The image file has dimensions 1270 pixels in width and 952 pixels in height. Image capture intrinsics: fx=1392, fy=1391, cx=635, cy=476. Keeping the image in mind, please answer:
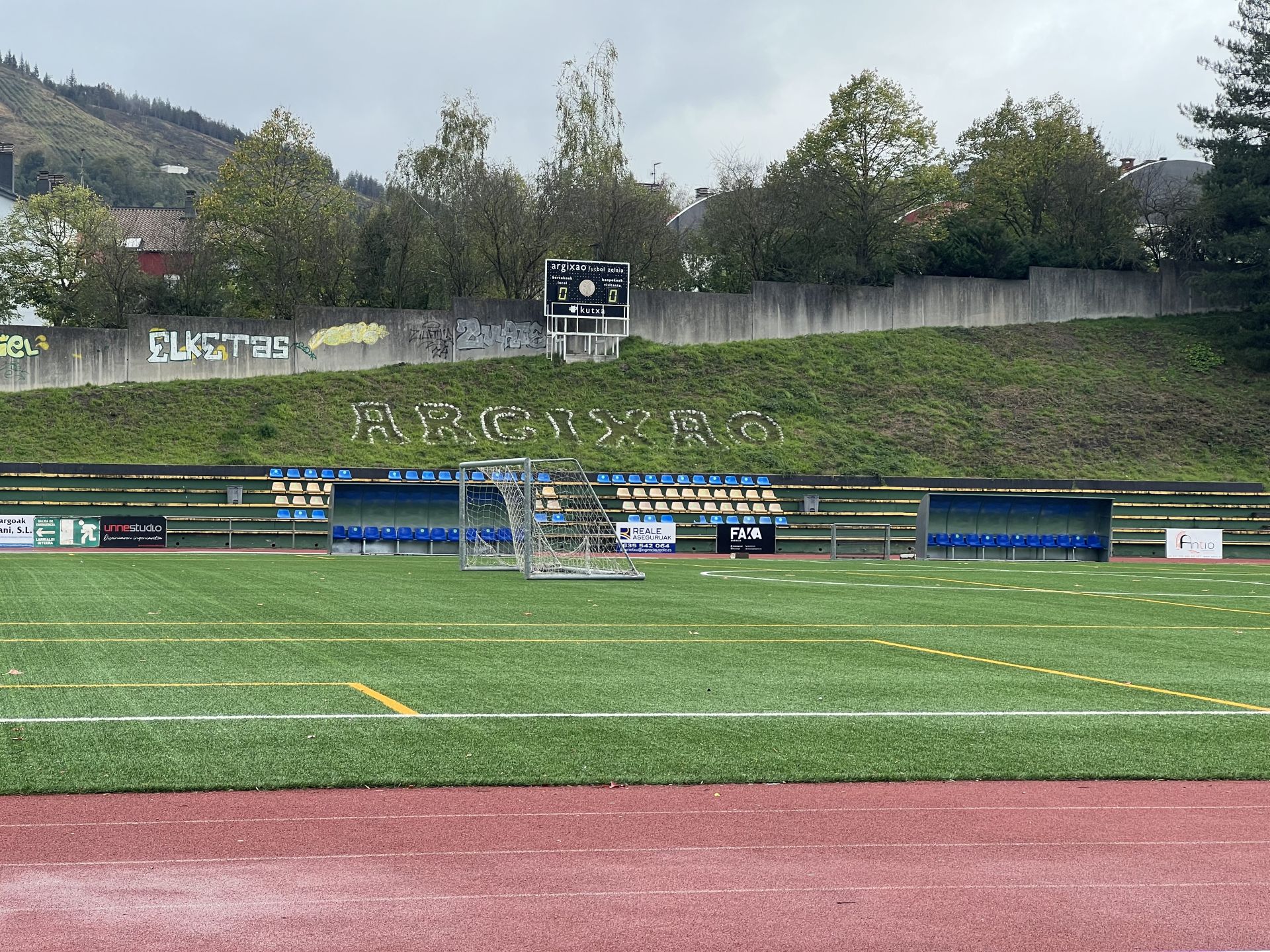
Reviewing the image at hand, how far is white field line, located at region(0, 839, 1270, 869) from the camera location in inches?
227

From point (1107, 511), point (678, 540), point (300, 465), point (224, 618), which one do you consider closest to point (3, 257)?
point (300, 465)

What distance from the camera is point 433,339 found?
55.6 metres

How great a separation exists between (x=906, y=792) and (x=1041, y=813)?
73 centimetres

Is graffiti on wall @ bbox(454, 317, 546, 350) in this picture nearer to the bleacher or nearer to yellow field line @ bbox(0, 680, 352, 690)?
the bleacher

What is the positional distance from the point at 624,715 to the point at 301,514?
3397 cm

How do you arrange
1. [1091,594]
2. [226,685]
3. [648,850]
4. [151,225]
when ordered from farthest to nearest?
[151,225] → [1091,594] → [226,685] → [648,850]

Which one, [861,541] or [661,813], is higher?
[661,813]

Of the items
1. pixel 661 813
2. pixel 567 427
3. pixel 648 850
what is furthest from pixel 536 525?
A: pixel 648 850

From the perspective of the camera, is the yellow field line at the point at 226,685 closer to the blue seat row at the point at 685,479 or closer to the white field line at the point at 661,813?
the white field line at the point at 661,813

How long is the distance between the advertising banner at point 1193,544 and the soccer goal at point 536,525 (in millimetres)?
18963

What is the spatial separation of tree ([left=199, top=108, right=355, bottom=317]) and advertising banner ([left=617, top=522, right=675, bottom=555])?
90.4 ft

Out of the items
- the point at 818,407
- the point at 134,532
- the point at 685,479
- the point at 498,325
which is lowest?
the point at 134,532

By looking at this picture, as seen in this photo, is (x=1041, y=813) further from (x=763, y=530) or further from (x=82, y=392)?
(x=82, y=392)

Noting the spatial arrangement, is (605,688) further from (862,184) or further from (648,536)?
(862,184)
